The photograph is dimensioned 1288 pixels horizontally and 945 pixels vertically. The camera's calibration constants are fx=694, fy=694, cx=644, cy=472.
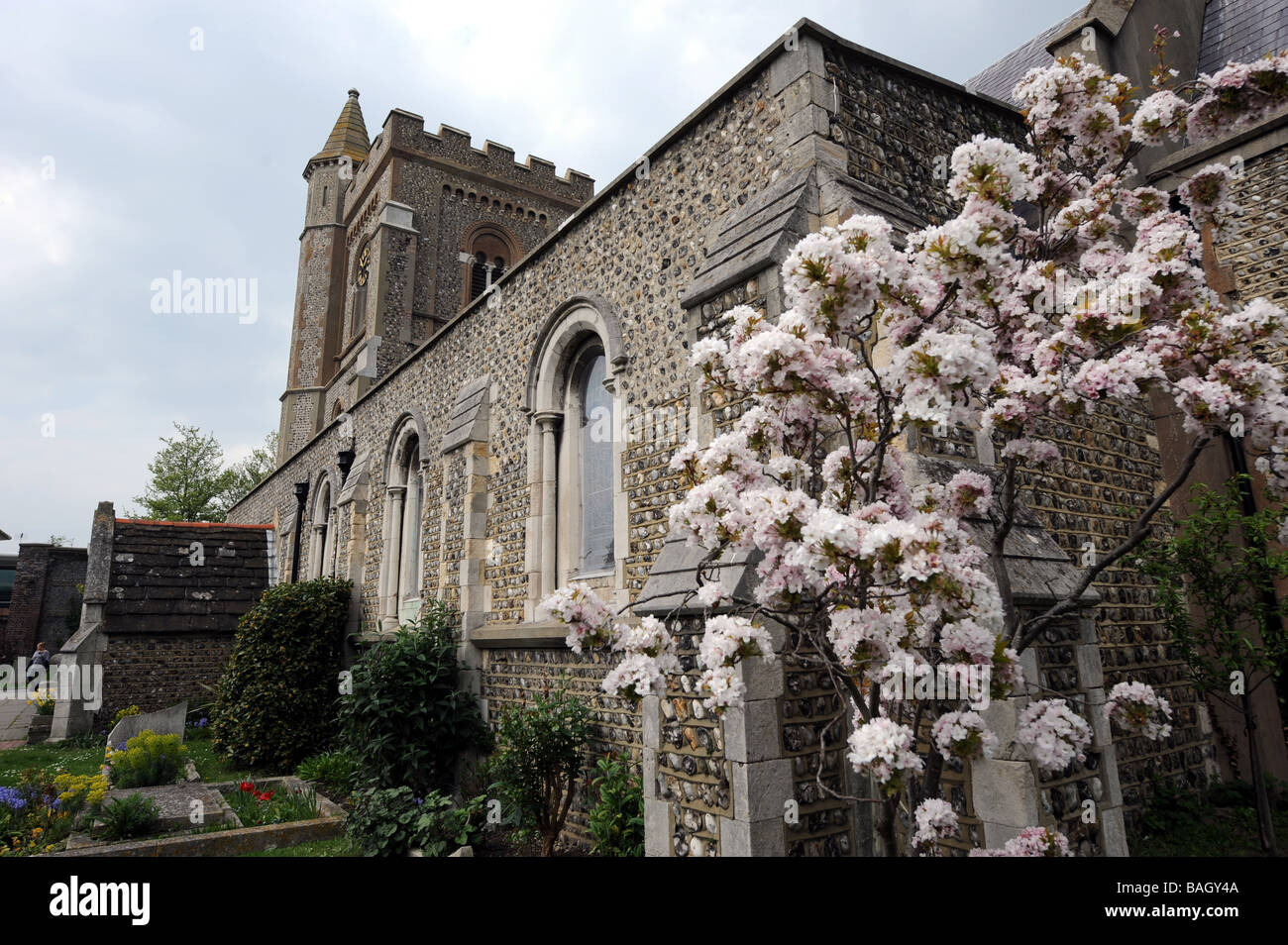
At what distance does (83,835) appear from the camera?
6.58 m

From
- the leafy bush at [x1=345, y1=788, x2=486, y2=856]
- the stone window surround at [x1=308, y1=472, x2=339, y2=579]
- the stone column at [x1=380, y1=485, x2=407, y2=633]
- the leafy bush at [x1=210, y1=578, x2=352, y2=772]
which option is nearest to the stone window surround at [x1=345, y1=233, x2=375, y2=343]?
the stone window surround at [x1=308, y1=472, x2=339, y2=579]

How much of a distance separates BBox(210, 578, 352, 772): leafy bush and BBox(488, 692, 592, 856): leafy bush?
582cm

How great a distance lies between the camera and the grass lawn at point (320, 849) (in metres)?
6.37

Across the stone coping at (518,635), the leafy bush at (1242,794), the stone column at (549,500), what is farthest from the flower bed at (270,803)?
the leafy bush at (1242,794)

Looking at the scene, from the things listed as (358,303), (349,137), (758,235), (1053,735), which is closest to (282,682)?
(758,235)

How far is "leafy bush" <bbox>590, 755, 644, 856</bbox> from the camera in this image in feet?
16.9

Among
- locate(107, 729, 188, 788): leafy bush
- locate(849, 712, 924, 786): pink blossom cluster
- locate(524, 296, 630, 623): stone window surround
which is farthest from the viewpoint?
locate(107, 729, 188, 788): leafy bush

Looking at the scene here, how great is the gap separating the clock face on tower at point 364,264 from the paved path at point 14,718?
1697cm

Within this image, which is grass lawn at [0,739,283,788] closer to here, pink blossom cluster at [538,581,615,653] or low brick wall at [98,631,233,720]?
low brick wall at [98,631,233,720]

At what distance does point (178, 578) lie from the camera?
15.7 meters

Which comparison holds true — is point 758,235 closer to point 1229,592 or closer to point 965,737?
point 965,737
